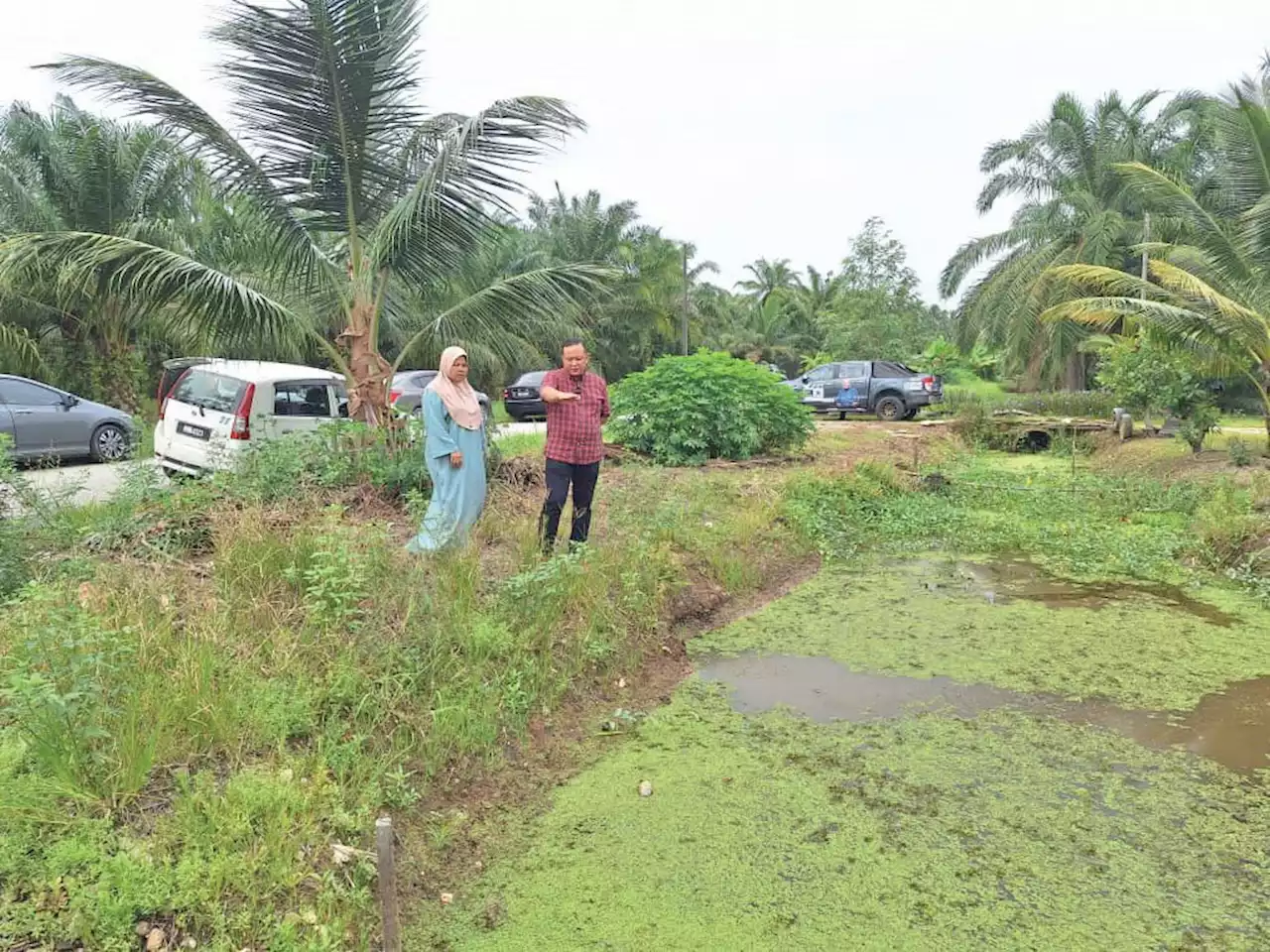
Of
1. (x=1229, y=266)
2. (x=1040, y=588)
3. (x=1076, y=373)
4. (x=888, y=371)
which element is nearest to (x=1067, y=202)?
(x=1076, y=373)

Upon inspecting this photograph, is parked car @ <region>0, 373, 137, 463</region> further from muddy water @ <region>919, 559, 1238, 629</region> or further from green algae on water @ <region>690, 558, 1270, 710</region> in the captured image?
muddy water @ <region>919, 559, 1238, 629</region>

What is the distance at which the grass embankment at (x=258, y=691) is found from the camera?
2.19m

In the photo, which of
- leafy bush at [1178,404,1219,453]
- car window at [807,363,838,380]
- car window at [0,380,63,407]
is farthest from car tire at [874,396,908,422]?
car window at [0,380,63,407]

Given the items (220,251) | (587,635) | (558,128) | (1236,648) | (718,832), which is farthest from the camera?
(220,251)

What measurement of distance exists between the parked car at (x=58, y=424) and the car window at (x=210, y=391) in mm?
→ 1912

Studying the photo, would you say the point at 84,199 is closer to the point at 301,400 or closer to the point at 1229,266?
the point at 301,400

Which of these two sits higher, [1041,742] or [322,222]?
[322,222]

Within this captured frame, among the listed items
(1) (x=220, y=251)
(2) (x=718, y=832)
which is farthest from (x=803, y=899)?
(1) (x=220, y=251)

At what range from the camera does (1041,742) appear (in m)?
3.48

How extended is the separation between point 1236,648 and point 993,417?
9997 millimetres

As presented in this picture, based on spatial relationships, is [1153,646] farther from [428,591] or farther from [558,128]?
[558,128]

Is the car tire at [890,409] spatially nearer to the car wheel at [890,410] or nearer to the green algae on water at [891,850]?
the car wheel at [890,410]

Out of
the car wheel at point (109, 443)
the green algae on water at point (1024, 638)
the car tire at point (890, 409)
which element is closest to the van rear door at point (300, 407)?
the car wheel at point (109, 443)

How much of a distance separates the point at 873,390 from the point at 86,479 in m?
14.1
